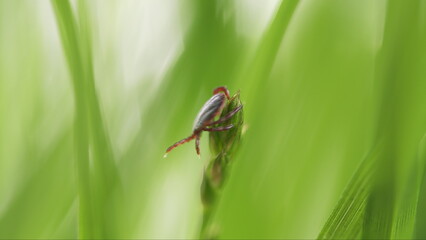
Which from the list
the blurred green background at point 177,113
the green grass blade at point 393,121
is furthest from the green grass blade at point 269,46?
the green grass blade at point 393,121

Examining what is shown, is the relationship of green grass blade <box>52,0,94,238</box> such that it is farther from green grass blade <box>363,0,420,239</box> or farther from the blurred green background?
green grass blade <box>363,0,420,239</box>

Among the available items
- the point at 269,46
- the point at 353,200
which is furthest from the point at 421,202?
the point at 269,46

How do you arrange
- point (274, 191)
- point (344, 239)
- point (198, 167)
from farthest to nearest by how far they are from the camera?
point (198, 167) < point (274, 191) < point (344, 239)

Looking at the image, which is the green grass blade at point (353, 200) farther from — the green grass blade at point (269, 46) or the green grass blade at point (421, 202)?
the green grass blade at point (269, 46)

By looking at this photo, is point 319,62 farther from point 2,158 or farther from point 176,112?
point 2,158

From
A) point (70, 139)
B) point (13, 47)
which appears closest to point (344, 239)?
point (70, 139)

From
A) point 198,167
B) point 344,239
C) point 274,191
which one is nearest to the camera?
point 344,239

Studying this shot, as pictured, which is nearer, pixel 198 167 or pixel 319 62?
pixel 319 62

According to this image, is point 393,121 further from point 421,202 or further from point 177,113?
point 177,113
